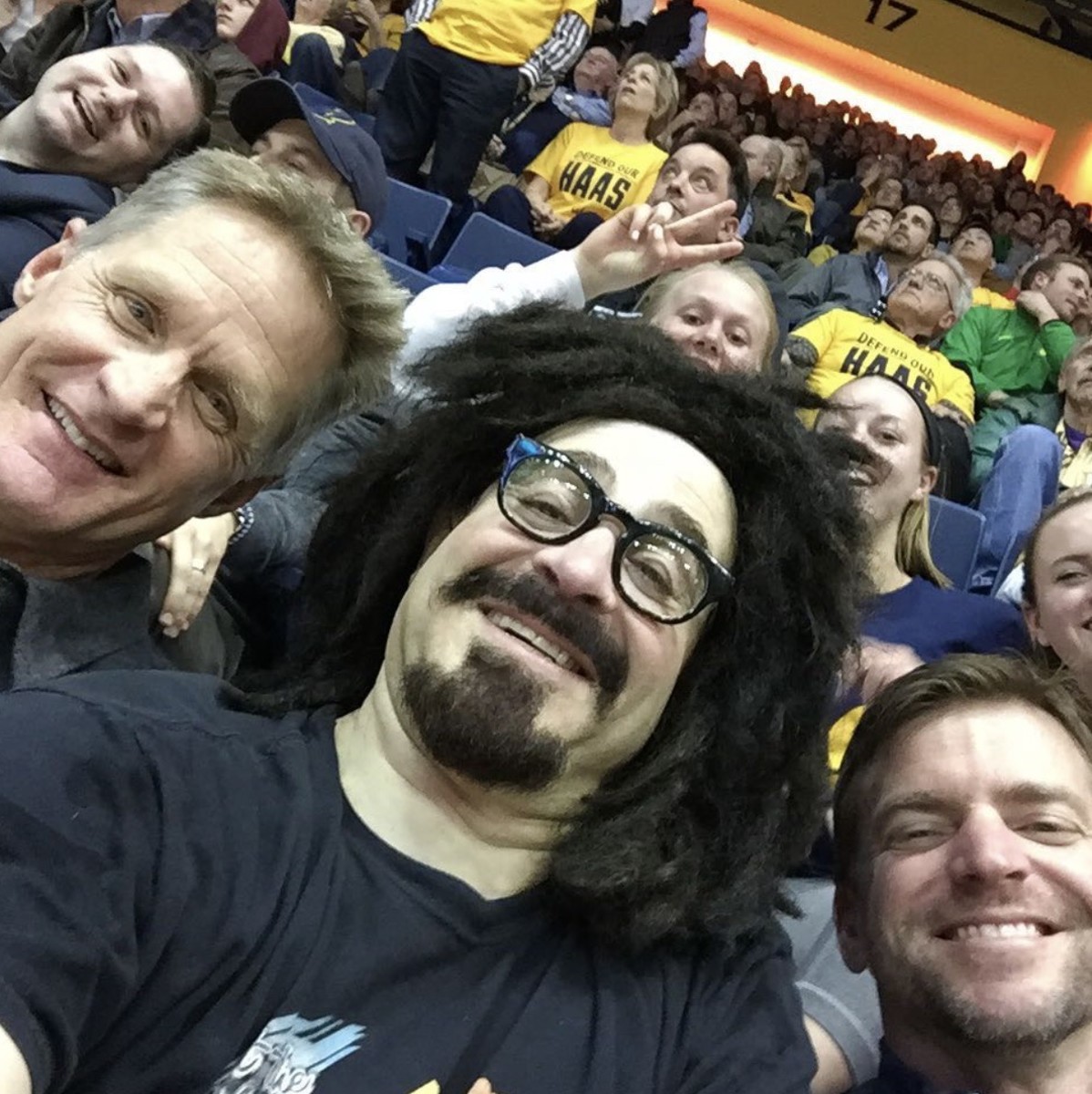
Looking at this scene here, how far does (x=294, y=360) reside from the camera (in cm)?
114

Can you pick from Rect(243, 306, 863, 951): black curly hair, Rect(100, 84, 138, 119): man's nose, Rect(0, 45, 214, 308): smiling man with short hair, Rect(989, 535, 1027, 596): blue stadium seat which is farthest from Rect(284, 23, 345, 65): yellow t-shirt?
Rect(243, 306, 863, 951): black curly hair

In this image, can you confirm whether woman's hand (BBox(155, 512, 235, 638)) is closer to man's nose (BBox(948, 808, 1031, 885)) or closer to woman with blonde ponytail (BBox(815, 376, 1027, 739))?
man's nose (BBox(948, 808, 1031, 885))

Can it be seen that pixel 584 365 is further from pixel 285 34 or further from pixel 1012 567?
pixel 285 34

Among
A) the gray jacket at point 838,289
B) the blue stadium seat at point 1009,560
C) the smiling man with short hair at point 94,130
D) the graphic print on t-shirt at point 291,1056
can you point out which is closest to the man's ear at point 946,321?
the gray jacket at point 838,289

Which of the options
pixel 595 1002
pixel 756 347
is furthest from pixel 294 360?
pixel 756 347

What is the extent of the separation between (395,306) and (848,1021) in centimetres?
99

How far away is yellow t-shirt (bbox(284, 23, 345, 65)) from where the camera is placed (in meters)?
4.36

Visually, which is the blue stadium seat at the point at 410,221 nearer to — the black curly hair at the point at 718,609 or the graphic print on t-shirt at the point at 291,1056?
the black curly hair at the point at 718,609

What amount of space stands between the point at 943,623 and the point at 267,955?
1615 mm

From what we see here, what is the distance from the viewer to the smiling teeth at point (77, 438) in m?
1.02

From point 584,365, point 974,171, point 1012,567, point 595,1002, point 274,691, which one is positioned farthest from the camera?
point 974,171

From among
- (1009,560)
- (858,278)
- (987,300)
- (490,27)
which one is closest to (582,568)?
(1009,560)

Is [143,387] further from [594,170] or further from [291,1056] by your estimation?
[594,170]

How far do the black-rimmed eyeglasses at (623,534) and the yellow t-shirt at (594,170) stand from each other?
303 centimetres
